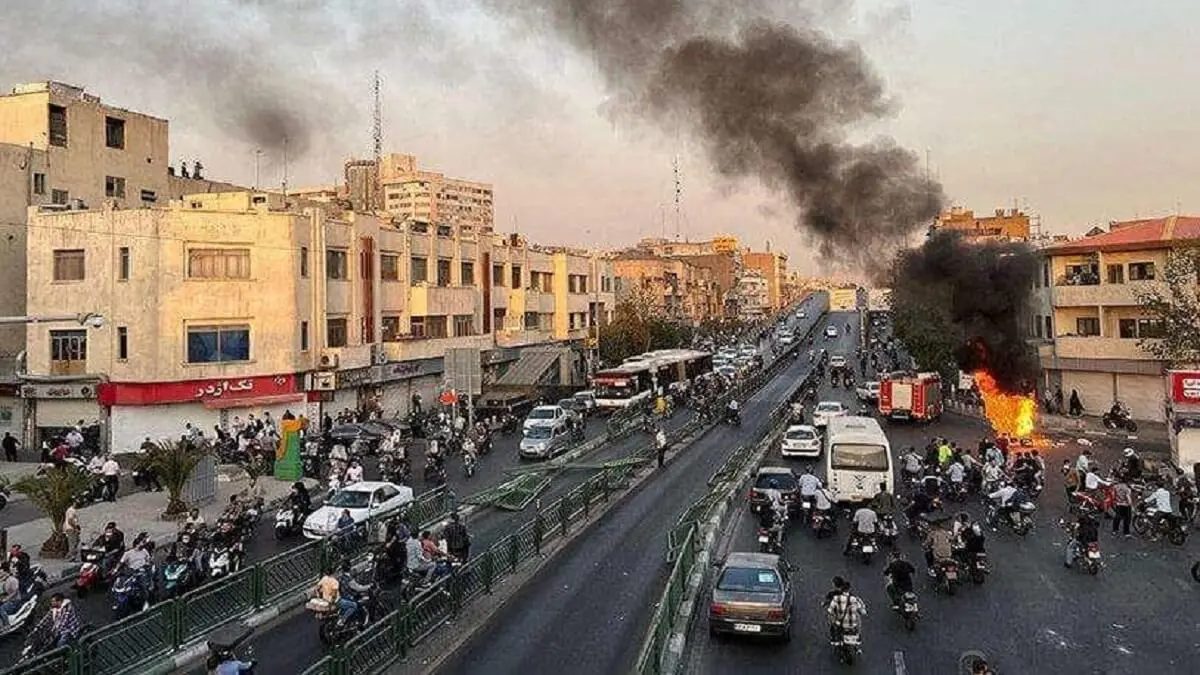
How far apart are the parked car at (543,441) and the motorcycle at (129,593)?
65.0ft

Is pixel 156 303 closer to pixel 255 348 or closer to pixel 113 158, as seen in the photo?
pixel 255 348

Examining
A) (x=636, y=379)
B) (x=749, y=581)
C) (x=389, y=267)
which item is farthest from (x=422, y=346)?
(x=749, y=581)

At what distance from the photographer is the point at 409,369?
4997 cm

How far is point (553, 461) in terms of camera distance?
34.9 metres

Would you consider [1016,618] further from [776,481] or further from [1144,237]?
[1144,237]

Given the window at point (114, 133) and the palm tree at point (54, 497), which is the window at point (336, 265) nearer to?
the window at point (114, 133)

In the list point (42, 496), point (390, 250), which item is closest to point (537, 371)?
point (390, 250)

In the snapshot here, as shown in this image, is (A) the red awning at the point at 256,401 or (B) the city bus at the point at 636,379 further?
(B) the city bus at the point at 636,379

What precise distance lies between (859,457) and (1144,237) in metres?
32.8

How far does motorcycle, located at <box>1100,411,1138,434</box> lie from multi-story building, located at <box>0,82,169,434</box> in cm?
4659

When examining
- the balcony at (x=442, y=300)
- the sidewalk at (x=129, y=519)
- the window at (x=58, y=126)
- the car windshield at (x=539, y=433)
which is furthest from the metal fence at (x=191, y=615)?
the window at (x=58, y=126)

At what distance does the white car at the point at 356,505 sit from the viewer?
21922 millimetres

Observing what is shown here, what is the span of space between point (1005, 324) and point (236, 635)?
40.6 m

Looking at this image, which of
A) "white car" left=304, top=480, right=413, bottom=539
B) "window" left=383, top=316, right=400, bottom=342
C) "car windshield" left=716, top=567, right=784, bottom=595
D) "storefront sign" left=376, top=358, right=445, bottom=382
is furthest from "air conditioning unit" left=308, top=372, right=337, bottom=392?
"car windshield" left=716, top=567, right=784, bottom=595
